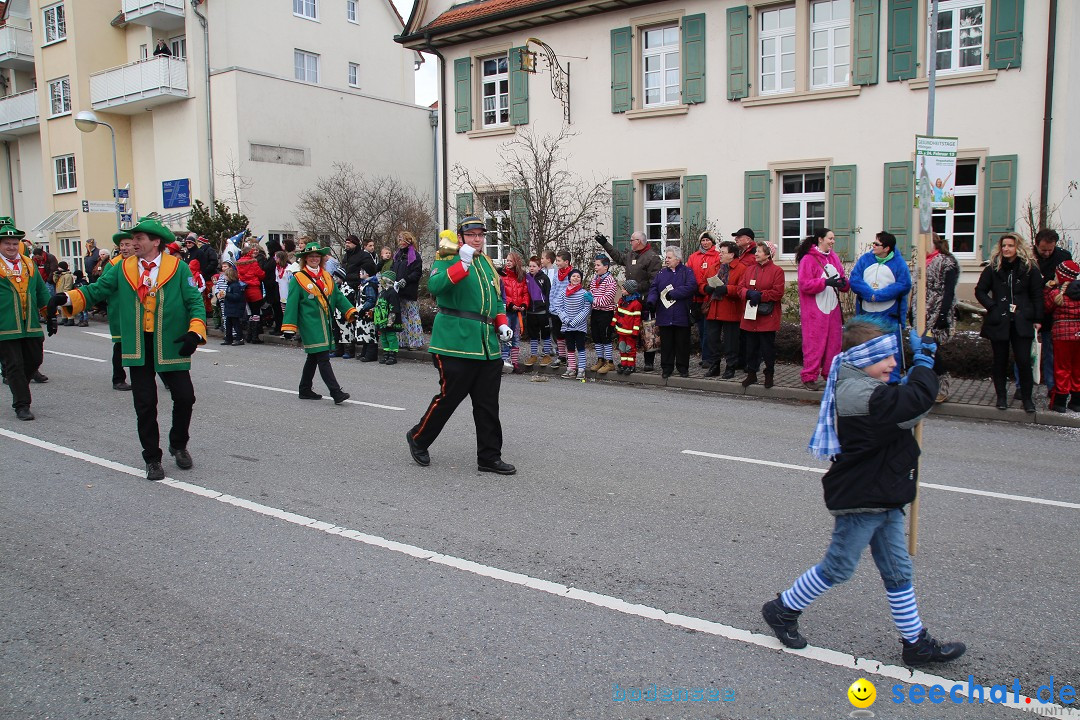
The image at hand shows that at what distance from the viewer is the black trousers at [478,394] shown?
721 cm

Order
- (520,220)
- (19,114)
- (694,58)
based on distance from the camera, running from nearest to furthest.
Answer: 1. (694,58)
2. (520,220)
3. (19,114)

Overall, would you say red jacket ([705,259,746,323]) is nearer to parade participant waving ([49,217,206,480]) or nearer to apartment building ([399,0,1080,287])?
apartment building ([399,0,1080,287])

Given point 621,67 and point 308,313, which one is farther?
point 621,67

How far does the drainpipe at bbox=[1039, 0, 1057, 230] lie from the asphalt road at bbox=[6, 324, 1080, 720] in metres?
8.76

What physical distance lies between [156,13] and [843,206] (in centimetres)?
2377

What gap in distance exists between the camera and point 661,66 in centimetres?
2020

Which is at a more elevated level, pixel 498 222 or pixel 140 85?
pixel 140 85

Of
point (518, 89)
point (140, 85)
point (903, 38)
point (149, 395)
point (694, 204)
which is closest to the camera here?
point (149, 395)

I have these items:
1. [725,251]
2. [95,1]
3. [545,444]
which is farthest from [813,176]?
[95,1]

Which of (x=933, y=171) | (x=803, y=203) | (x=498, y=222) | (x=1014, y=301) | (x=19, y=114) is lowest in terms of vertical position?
(x=1014, y=301)

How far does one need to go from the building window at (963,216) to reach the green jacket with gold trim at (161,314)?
557 inches

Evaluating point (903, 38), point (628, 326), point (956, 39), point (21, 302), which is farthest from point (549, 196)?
point (21, 302)

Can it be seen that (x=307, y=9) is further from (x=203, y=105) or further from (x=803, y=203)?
(x=803, y=203)

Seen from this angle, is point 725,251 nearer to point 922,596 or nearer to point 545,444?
point 545,444
